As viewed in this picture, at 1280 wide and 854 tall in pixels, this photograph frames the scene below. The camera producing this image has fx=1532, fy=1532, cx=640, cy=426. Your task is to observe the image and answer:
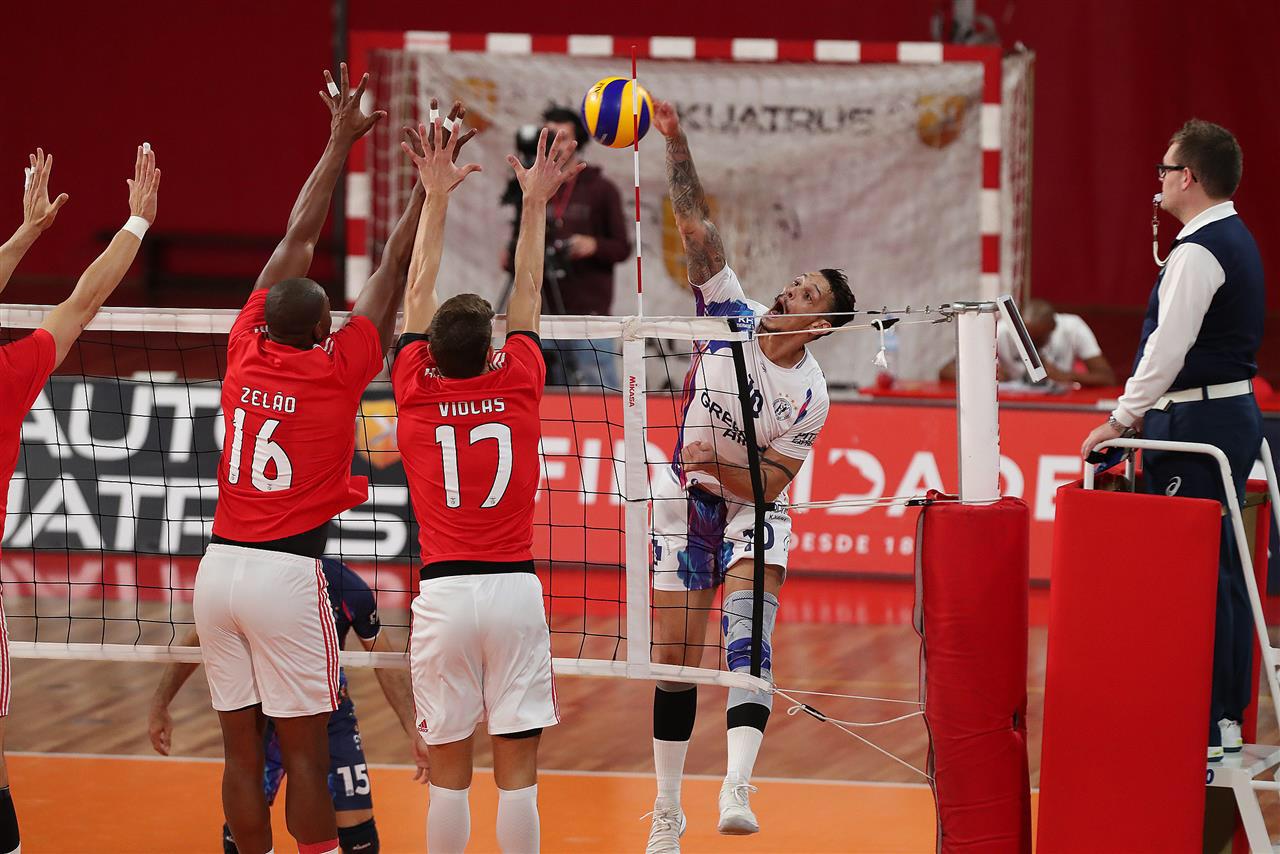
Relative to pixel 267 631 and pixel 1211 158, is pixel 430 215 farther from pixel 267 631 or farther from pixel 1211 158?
pixel 1211 158

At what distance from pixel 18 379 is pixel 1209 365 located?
3.85 m

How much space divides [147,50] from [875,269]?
33.2ft

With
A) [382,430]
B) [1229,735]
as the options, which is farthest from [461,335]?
[382,430]

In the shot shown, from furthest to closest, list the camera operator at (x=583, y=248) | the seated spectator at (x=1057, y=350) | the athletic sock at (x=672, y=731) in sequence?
the camera operator at (x=583, y=248) < the seated spectator at (x=1057, y=350) < the athletic sock at (x=672, y=731)

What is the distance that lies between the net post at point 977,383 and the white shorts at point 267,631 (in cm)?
207

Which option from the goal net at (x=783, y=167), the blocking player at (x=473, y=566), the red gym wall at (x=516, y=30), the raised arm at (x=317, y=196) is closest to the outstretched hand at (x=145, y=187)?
the raised arm at (x=317, y=196)

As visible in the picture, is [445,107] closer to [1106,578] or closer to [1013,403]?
[1013,403]

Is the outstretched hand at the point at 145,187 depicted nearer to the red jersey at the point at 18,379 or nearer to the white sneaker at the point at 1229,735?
the red jersey at the point at 18,379

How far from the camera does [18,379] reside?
15.3ft

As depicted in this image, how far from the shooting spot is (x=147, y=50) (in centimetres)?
1852

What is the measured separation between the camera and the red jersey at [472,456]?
4645 millimetres

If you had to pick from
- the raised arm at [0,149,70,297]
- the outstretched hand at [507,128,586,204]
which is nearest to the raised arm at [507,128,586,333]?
the outstretched hand at [507,128,586,204]

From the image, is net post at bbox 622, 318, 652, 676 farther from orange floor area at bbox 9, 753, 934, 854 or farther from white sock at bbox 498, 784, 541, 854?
orange floor area at bbox 9, 753, 934, 854

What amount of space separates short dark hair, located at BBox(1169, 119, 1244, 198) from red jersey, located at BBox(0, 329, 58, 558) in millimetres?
3759
